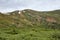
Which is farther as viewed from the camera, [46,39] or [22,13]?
[22,13]

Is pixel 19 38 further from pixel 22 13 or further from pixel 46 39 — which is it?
pixel 22 13

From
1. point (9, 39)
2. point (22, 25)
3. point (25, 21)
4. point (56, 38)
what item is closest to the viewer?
point (9, 39)

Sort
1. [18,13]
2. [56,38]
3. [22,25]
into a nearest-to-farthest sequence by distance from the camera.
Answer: [56,38] < [22,25] < [18,13]

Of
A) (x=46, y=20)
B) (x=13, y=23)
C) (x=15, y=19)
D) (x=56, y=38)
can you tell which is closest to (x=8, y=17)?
(x=15, y=19)

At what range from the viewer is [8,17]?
2089 inches

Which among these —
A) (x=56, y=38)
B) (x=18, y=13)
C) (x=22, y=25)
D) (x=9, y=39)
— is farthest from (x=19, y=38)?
(x=18, y=13)

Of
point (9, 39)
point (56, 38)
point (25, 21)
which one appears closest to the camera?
point (9, 39)

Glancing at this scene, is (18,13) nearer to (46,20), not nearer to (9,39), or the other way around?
(46,20)

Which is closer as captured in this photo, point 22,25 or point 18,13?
point 22,25

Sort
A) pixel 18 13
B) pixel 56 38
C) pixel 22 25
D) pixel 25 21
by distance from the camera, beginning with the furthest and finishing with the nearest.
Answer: pixel 18 13 < pixel 25 21 < pixel 22 25 < pixel 56 38

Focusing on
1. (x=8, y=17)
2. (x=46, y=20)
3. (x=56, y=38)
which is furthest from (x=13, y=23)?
(x=56, y=38)

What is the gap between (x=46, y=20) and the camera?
55938mm

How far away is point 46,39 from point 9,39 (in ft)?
15.5

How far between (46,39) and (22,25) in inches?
892
